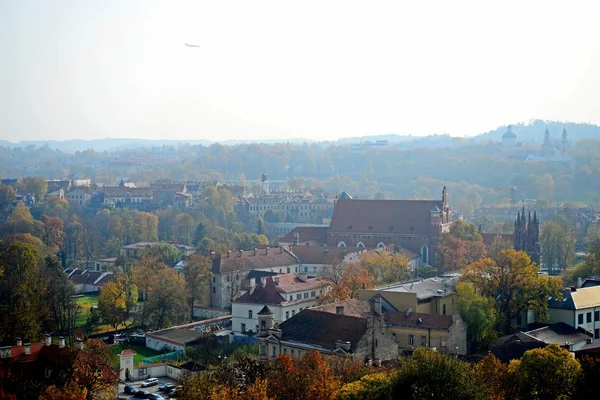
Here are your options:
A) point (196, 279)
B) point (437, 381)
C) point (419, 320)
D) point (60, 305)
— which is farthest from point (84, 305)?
point (437, 381)

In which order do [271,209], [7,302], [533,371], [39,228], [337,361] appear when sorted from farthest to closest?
[271,209] < [39,228] < [7,302] < [337,361] < [533,371]

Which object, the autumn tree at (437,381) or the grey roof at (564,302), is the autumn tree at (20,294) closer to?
the autumn tree at (437,381)

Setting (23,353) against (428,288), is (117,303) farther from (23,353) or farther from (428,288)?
(23,353)

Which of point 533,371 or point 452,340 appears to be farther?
point 452,340

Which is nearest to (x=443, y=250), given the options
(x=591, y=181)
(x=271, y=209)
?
(x=271, y=209)

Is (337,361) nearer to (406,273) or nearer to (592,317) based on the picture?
(592,317)

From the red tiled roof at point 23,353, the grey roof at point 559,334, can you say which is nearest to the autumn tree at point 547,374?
the grey roof at point 559,334
